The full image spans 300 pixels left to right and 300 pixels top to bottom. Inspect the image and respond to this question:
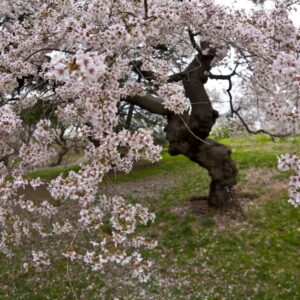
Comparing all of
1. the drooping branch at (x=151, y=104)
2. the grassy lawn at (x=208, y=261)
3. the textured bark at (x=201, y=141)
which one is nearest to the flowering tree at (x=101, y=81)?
the textured bark at (x=201, y=141)

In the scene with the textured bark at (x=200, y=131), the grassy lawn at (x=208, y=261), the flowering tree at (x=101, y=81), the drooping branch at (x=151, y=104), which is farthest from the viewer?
the drooping branch at (x=151, y=104)

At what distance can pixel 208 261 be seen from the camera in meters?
9.58

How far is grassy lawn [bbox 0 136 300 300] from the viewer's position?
8.54 meters

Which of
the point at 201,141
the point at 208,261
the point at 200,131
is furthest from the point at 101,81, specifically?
the point at 201,141

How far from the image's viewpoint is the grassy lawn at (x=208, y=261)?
8539 mm

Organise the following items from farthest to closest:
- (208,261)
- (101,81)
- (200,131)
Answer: (200,131) < (208,261) < (101,81)

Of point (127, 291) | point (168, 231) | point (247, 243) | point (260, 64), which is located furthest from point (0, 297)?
point (260, 64)

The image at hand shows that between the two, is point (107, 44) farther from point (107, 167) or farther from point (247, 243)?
point (247, 243)

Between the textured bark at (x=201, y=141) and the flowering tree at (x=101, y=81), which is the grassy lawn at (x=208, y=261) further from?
the flowering tree at (x=101, y=81)

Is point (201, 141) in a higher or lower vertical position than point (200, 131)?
lower

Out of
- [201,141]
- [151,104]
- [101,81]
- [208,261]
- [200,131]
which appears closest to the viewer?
[101,81]

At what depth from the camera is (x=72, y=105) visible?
260 inches

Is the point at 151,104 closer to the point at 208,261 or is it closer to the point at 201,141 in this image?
the point at 201,141

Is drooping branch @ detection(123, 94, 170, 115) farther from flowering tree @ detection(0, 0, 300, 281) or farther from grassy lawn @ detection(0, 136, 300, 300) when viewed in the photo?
grassy lawn @ detection(0, 136, 300, 300)
